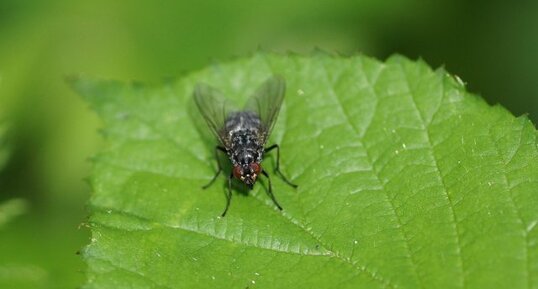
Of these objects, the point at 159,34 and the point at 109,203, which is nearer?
the point at 109,203

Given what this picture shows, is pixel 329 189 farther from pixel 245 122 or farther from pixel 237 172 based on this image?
pixel 245 122

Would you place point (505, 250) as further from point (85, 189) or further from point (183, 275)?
point (85, 189)

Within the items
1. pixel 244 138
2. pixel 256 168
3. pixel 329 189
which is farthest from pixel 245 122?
pixel 329 189

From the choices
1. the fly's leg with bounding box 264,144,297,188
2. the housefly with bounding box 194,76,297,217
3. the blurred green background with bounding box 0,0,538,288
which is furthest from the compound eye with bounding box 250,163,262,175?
the blurred green background with bounding box 0,0,538,288

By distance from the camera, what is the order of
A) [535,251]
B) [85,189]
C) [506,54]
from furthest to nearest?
1. [506,54]
2. [85,189]
3. [535,251]

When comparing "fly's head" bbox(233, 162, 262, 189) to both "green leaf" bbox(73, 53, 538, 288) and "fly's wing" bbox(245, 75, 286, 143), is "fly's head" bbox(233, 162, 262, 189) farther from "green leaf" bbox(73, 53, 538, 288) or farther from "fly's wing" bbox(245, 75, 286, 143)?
"fly's wing" bbox(245, 75, 286, 143)

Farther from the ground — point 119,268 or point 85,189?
point 119,268

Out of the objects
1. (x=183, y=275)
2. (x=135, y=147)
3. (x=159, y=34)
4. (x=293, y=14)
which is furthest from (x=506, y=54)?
(x=183, y=275)
